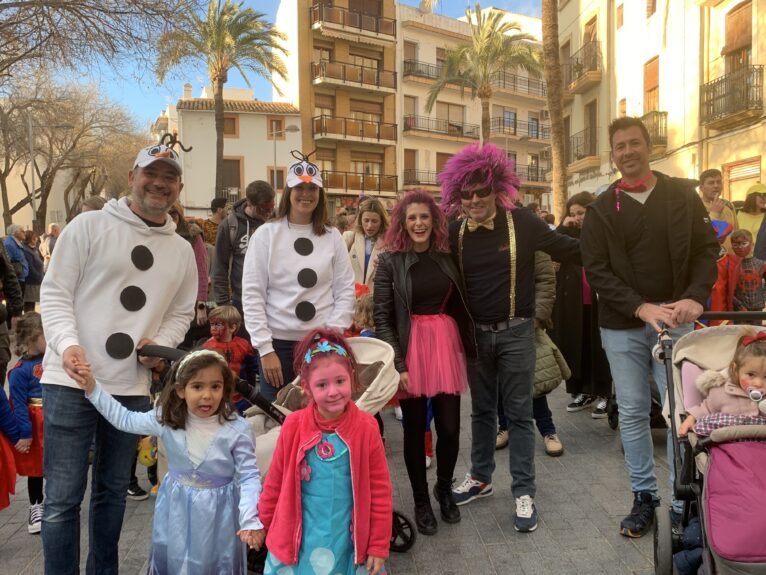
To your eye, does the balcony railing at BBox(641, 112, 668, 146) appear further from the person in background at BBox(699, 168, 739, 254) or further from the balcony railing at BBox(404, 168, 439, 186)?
the balcony railing at BBox(404, 168, 439, 186)

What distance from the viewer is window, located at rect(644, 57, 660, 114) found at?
19047 millimetres

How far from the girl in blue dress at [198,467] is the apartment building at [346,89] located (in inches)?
1313

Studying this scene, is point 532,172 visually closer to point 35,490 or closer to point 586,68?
point 586,68

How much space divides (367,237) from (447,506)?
3322 millimetres

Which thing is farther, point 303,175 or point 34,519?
point 34,519

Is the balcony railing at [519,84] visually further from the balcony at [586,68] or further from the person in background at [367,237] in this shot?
the person in background at [367,237]

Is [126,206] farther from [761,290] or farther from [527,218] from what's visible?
[761,290]

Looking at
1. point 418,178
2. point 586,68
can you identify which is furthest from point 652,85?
point 418,178

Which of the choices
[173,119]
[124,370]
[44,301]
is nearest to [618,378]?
[124,370]

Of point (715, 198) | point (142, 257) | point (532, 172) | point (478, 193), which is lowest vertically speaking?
point (142, 257)

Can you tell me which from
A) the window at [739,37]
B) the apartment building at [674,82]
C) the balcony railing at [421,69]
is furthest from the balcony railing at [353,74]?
the window at [739,37]

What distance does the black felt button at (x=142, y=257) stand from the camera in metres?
2.92

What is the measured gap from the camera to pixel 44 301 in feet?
8.98

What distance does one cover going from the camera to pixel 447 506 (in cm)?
402
